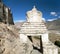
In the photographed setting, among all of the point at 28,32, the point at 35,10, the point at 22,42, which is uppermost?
the point at 35,10

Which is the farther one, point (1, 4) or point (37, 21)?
point (1, 4)

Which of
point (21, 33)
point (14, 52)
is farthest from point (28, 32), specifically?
point (14, 52)

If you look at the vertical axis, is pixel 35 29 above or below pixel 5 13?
below

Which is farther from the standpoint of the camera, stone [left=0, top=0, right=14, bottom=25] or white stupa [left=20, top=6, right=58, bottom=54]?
stone [left=0, top=0, right=14, bottom=25]

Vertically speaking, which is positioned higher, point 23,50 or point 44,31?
point 44,31

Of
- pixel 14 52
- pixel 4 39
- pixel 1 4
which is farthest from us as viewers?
pixel 1 4

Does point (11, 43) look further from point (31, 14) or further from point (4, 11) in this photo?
point (4, 11)

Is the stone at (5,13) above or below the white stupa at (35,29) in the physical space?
above

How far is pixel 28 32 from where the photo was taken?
11.3 meters

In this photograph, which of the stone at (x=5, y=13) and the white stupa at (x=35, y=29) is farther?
the stone at (x=5, y=13)

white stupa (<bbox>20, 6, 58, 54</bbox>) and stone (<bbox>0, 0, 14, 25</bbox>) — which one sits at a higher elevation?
stone (<bbox>0, 0, 14, 25</bbox>)

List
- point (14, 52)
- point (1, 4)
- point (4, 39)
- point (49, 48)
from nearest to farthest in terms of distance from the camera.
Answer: point (49, 48) → point (14, 52) → point (4, 39) → point (1, 4)

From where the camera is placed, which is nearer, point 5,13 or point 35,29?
point 35,29

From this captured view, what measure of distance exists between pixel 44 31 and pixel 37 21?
86cm
